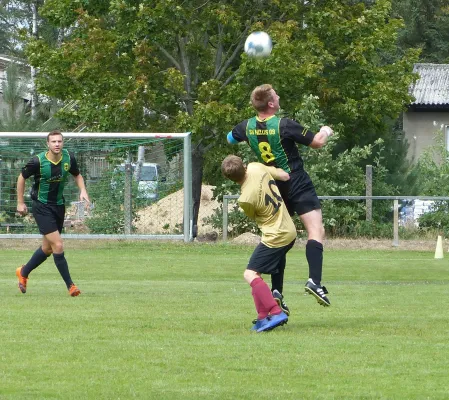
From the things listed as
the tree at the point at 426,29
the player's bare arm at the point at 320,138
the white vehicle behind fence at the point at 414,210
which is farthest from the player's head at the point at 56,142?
the tree at the point at 426,29

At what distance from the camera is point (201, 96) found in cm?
2791

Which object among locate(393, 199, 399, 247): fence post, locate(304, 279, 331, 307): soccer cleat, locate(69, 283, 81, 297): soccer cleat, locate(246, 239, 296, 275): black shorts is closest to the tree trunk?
locate(393, 199, 399, 247): fence post

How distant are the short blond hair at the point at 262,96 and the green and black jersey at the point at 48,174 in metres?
3.86

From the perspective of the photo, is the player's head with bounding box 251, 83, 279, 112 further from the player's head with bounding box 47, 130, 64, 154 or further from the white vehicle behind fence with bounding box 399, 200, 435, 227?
the white vehicle behind fence with bounding box 399, 200, 435, 227

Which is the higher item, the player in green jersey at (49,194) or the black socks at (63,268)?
the player in green jersey at (49,194)

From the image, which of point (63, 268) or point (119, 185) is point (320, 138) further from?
point (119, 185)

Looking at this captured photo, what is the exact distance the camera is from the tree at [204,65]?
2752 centimetres

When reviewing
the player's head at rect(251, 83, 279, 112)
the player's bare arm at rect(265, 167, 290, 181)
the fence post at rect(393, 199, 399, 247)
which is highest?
the player's head at rect(251, 83, 279, 112)

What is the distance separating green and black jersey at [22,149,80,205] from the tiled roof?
28.1m

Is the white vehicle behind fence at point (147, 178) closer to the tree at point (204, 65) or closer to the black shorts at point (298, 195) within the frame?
the tree at point (204, 65)

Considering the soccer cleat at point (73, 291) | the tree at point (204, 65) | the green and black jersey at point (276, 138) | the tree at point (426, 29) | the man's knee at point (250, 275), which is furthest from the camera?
the tree at point (426, 29)

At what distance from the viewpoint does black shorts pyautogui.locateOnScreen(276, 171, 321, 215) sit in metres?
10.3

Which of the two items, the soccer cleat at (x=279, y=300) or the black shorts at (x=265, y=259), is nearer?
the black shorts at (x=265, y=259)

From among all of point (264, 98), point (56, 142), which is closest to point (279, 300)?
point (264, 98)
